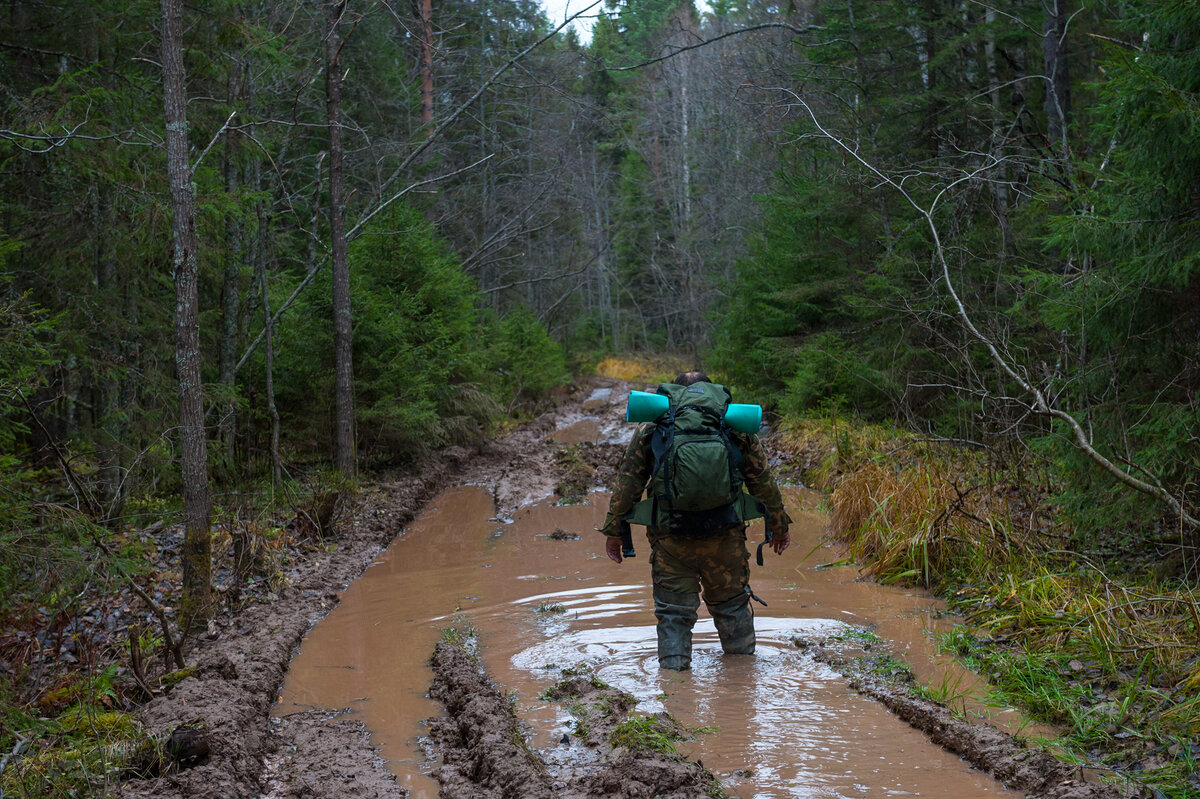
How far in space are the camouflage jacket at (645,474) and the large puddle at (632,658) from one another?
1.04 meters

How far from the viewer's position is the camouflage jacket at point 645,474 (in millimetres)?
5727

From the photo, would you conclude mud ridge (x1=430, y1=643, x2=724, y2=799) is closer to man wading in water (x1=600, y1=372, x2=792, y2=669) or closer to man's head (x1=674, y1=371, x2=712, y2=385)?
man wading in water (x1=600, y1=372, x2=792, y2=669)

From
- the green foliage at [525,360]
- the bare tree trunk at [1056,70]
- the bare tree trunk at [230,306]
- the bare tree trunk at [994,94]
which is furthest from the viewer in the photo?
the green foliage at [525,360]

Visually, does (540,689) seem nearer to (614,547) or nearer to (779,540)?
(614,547)

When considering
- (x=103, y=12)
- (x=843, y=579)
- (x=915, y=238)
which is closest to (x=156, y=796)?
(x=843, y=579)

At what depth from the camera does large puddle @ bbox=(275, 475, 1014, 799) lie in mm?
4352

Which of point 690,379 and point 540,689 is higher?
point 690,379

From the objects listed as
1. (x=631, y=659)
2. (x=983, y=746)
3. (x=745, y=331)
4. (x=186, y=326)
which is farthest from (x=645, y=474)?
(x=745, y=331)

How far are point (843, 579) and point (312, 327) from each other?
9.38 m

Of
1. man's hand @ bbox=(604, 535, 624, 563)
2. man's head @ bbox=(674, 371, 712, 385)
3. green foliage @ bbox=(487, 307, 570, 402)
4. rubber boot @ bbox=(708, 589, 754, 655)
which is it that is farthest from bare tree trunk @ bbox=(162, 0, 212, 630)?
green foliage @ bbox=(487, 307, 570, 402)

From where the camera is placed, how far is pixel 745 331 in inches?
768

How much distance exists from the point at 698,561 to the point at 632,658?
967 millimetres

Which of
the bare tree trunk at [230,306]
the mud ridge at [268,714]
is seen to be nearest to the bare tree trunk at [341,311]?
the bare tree trunk at [230,306]

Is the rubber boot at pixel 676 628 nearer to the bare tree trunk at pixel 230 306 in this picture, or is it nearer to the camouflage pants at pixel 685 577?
the camouflage pants at pixel 685 577
